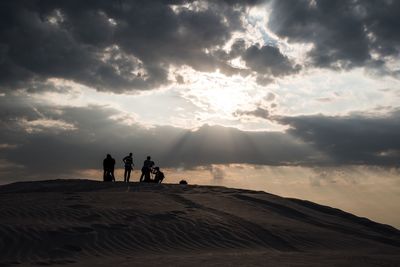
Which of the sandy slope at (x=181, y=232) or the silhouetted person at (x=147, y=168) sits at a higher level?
the silhouetted person at (x=147, y=168)

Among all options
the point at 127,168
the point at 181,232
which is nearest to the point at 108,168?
the point at 127,168

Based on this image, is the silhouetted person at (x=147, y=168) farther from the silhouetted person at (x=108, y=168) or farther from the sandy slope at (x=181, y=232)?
the sandy slope at (x=181, y=232)

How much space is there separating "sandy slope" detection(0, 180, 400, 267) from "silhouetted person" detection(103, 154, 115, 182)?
145 inches

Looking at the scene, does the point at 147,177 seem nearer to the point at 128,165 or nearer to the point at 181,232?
the point at 128,165

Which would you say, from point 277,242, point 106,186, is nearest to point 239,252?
point 277,242

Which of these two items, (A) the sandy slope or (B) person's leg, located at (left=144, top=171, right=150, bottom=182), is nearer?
(A) the sandy slope

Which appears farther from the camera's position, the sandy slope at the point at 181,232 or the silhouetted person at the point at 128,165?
the silhouetted person at the point at 128,165

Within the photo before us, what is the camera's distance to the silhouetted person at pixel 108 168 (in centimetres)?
2461

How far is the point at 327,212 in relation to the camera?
21266mm

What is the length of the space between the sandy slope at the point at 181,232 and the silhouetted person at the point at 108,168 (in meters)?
3.68

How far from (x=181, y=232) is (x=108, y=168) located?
11679 millimetres

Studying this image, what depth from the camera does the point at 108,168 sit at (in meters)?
24.8

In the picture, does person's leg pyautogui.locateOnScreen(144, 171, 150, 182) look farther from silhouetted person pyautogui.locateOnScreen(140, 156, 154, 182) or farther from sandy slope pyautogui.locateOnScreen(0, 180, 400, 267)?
sandy slope pyautogui.locateOnScreen(0, 180, 400, 267)

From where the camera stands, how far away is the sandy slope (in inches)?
436
